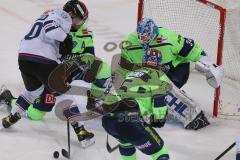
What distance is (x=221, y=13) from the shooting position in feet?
13.8

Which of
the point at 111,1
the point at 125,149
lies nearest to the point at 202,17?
the point at 125,149

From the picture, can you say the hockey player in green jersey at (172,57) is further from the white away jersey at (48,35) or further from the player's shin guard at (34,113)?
the player's shin guard at (34,113)

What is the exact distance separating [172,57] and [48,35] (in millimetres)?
832

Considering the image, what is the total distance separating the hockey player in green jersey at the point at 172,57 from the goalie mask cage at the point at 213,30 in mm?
227

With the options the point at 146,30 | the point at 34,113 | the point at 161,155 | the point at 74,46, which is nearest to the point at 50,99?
the point at 34,113

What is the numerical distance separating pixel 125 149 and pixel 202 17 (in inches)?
58.8

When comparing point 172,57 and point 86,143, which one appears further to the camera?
point 172,57

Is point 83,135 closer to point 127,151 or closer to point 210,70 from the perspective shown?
point 127,151

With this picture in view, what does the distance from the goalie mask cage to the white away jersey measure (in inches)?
33.2

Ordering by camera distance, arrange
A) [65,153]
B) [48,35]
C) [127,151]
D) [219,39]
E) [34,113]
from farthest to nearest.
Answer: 1. [219,39]
2. [34,113]
3. [48,35]
4. [65,153]
5. [127,151]

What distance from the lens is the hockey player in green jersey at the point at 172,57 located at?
395 centimetres

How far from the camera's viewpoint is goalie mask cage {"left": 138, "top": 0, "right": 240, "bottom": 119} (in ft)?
14.5

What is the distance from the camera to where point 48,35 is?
3879mm

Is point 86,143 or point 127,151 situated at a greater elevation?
point 127,151
